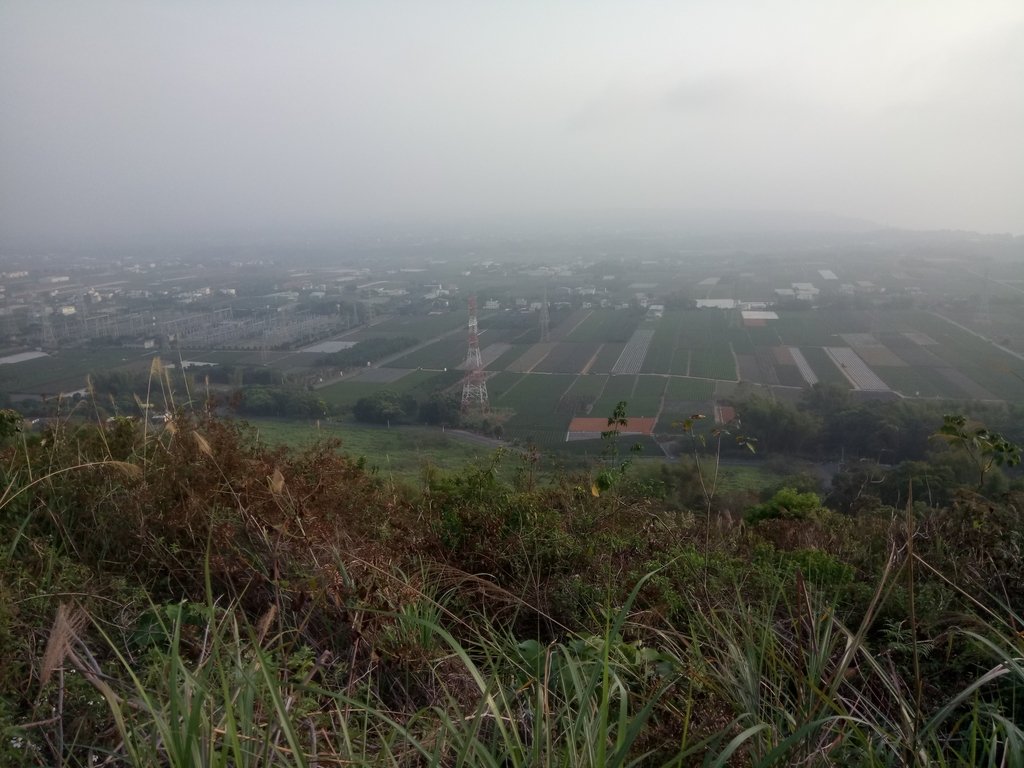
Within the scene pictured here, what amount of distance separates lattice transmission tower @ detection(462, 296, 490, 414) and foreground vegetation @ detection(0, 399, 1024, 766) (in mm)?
5473

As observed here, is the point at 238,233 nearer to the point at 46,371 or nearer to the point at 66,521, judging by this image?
the point at 46,371

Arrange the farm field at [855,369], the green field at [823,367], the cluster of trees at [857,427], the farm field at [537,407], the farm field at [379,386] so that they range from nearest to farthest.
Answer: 1. the cluster of trees at [857,427]
2. the farm field at [537,407]
3. the farm field at [379,386]
4. the farm field at [855,369]
5. the green field at [823,367]

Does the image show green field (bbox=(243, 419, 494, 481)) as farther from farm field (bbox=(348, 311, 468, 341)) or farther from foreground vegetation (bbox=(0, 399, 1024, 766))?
farm field (bbox=(348, 311, 468, 341))

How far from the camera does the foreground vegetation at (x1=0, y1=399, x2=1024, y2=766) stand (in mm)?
1616

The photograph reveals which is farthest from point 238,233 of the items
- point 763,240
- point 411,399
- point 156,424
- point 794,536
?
point 794,536

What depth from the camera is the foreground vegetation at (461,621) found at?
1.62 metres

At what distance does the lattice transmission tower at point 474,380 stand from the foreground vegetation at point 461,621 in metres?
5.47

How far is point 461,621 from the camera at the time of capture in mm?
2422

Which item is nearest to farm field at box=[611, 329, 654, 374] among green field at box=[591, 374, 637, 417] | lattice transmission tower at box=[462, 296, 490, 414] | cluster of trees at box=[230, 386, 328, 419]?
green field at box=[591, 374, 637, 417]

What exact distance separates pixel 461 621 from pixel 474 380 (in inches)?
348

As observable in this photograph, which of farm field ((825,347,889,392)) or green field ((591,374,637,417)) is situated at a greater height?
farm field ((825,347,889,392))

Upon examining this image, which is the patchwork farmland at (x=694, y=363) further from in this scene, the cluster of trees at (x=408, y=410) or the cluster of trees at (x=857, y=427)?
the cluster of trees at (x=857, y=427)

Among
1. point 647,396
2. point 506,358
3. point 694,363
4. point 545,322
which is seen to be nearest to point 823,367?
point 694,363

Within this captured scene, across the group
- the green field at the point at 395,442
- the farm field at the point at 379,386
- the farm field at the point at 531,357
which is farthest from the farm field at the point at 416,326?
the green field at the point at 395,442
